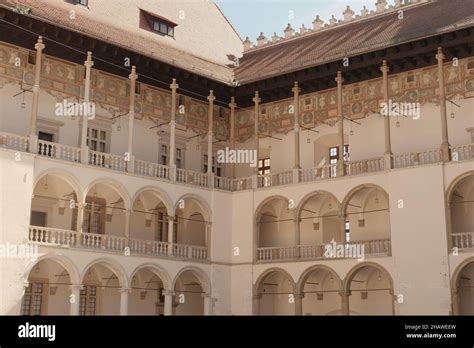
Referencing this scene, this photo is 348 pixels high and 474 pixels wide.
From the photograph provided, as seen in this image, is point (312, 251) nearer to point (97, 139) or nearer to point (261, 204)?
point (261, 204)

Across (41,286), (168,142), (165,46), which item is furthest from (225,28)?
(41,286)

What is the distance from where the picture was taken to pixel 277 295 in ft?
78.9

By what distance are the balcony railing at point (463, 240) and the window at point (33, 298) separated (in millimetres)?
12371

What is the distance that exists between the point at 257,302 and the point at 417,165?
23.6 feet

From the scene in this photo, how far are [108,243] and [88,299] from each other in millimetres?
2698

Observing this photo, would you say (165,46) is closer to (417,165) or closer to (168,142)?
(168,142)

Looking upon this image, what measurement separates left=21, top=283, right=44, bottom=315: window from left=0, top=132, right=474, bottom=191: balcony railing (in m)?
4.13

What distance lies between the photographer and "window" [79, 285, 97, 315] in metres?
21.5

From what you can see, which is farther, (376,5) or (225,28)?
(225,28)

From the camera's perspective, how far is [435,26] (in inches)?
818

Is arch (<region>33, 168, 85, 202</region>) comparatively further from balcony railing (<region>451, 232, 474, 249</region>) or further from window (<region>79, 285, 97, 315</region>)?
balcony railing (<region>451, 232, 474, 249</region>)

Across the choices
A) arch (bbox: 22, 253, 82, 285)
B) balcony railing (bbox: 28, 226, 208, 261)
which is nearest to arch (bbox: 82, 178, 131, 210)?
balcony railing (bbox: 28, 226, 208, 261)

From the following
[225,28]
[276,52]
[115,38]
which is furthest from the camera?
[225,28]

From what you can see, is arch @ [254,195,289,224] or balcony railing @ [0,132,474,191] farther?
arch @ [254,195,289,224]
